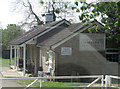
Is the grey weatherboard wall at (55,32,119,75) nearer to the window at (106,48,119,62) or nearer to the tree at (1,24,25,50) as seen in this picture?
the window at (106,48,119,62)

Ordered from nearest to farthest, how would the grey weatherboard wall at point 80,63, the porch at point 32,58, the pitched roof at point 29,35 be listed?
the pitched roof at point 29,35
the porch at point 32,58
the grey weatherboard wall at point 80,63

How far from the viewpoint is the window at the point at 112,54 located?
19.8 ft

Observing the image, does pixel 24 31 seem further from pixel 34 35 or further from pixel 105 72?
pixel 105 72

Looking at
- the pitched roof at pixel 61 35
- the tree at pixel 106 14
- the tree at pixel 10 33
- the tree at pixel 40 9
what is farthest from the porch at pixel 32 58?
the tree at pixel 106 14

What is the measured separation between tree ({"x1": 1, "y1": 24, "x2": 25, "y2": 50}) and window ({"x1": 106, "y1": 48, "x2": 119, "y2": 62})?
81.0 inches

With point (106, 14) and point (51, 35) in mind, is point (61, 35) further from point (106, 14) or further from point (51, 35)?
point (106, 14)

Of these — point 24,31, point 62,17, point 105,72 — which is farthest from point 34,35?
point 105,72

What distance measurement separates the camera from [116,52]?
6.06 m

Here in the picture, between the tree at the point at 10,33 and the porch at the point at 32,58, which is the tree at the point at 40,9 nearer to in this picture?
the tree at the point at 10,33

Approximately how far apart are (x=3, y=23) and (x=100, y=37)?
2.36 m

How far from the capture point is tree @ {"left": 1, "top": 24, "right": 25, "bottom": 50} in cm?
528

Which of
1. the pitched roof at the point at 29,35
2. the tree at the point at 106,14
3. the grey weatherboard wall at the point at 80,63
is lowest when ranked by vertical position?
the grey weatherboard wall at the point at 80,63

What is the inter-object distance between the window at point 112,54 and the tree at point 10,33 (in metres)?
2.06

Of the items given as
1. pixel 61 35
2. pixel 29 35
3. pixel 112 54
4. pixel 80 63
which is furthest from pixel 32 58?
pixel 112 54
